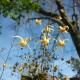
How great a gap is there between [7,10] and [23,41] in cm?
687

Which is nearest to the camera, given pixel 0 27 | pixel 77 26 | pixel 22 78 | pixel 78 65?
pixel 22 78

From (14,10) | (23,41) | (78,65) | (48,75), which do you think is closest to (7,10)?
(14,10)

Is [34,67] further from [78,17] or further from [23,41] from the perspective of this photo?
[78,17]

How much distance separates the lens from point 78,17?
1180cm

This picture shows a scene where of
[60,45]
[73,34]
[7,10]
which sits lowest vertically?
[60,45]

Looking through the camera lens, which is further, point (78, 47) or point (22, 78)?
point (78, 47)

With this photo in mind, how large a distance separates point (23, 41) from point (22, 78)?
1.37 m

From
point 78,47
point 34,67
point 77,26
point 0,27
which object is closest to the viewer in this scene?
point 34,67

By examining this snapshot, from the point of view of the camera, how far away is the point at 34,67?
359 centimetres

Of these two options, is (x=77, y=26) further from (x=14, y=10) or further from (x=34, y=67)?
(x=34, y=67)

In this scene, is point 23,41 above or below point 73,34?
below

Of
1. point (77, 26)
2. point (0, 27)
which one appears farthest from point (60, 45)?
point (77, 26)

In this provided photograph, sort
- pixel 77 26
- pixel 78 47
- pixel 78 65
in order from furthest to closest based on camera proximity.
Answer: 1. pixel 78 65
2. pixel 77 26
3. pixel 78 47

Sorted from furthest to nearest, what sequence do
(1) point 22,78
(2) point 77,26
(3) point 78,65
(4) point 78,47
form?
(3) point 78,65
(2) point 77,26
(4) point 78,47
(1) point 22,78
